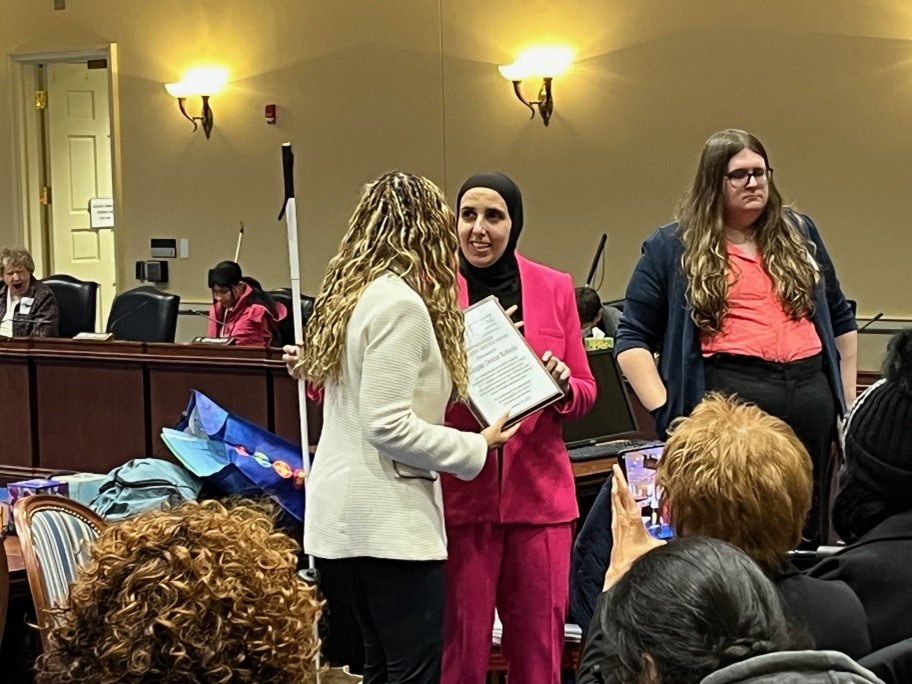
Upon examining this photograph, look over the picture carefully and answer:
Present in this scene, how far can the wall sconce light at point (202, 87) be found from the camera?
8195 mm

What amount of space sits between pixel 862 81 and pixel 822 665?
223 inches

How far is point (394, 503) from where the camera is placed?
2.27 metres

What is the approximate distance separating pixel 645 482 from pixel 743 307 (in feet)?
1.33

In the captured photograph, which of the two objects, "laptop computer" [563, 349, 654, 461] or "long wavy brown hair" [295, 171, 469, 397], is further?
"laptop computer" [563, 349, 654, 461]

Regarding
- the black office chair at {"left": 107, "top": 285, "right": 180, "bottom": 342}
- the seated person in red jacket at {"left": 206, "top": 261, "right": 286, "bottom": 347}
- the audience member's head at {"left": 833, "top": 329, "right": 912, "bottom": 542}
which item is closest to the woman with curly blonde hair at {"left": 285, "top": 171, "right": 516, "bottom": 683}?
the audience member's head at {"left": 833, "top": 329, "right": 912, "bottom": 542}

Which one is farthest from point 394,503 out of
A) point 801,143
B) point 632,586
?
point 801,143

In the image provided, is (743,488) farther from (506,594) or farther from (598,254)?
(598,254)

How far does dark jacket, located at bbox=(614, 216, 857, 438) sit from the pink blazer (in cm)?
12

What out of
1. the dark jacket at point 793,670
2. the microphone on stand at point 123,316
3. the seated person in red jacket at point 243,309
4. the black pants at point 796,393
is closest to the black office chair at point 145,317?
the microphone on stand at point 123,316

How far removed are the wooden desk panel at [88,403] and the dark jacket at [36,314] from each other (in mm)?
1503

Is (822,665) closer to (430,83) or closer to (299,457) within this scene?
(299,457)

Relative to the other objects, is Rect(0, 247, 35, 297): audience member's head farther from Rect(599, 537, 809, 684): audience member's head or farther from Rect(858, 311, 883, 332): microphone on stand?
Rect(599, 537, 809, 684): audience member's head

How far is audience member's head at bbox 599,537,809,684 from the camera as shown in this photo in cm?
120

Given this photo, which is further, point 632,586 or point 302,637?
point 632,586
